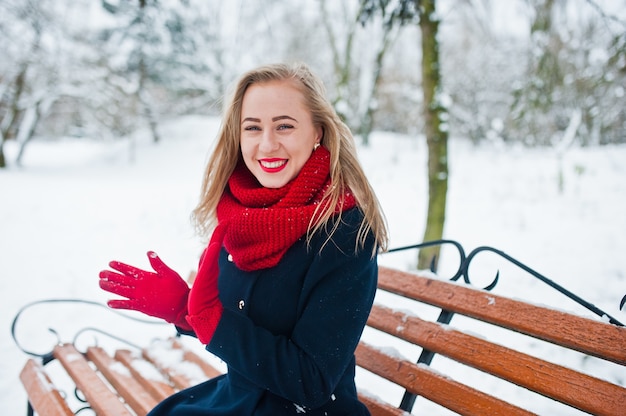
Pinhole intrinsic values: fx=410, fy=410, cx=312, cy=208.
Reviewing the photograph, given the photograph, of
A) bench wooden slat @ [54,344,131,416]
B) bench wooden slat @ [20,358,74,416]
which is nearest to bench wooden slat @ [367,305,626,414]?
bench wooden slat @ [54,344,131,416]

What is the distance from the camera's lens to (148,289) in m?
1.21

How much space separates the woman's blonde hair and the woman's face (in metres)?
0.04

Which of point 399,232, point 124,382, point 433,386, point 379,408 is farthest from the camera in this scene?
point 399,232

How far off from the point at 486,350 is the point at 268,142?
1.05 m

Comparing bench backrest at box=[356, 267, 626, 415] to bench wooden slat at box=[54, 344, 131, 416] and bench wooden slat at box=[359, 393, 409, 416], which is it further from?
bench wooden slat at box=[54, 344, 131, 416]

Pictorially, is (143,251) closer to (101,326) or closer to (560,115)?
(101,326)

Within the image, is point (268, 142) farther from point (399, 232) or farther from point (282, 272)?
point (399, 232)

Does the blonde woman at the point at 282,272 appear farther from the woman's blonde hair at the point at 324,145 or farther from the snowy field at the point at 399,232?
the snowy field at the point at 399,232

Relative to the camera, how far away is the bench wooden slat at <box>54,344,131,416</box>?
5.38 feet

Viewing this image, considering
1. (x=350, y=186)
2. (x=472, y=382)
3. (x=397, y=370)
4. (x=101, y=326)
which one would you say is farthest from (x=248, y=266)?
(x=101, y=326)

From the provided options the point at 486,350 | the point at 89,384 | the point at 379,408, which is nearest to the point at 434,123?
the point at 486,350

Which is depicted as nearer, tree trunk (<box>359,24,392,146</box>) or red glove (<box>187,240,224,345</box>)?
red glove (<box>187,240,224,345</box>)

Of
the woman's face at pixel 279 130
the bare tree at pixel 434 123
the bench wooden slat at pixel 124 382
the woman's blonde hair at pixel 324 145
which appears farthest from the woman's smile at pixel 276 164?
the bare tree at pixel 434 123

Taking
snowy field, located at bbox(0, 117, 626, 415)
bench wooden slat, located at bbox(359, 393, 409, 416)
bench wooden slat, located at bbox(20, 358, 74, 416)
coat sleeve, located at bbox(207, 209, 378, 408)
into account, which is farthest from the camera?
snowy field, located at bbox(0, 117, 626, 415)
